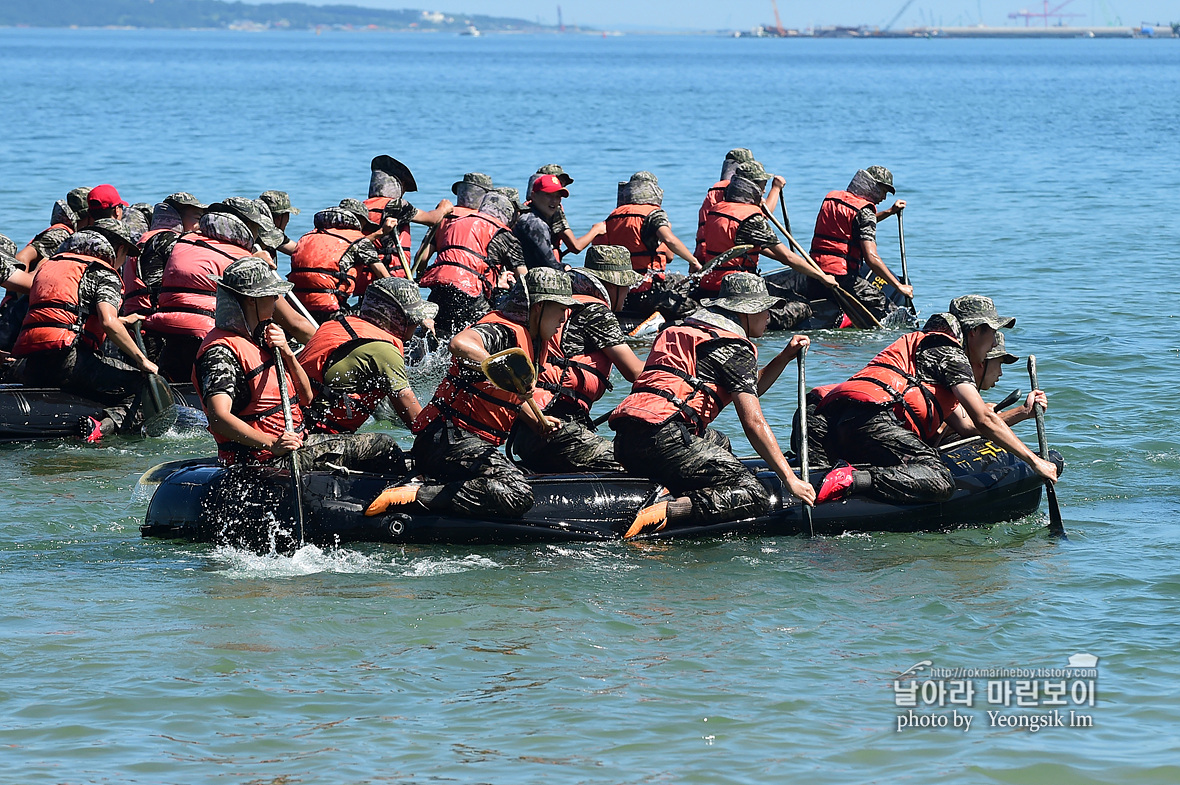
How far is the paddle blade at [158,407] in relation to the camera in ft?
39.3

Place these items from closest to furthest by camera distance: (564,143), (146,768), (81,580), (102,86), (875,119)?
1. (146,768)
2. (81,580)
3. (564,143)
4. (875,119)
5. (102,86)

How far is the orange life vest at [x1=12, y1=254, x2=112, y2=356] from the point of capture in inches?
465

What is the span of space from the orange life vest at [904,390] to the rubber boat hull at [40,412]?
260 inches

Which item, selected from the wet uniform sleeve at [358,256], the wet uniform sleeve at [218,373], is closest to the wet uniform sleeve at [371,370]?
the wet uniform sleeve at [218,373]

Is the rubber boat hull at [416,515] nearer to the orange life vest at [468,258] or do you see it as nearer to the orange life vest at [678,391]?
the orange life vest at [678,391]

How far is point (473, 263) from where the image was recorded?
14078 millimetres

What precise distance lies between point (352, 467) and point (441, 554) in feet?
2.73

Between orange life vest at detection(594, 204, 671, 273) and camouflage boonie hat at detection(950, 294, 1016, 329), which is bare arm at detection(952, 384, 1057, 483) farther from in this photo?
orange life vest at detection(594, 204, 671, 273)

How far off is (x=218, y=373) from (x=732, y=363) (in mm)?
3030

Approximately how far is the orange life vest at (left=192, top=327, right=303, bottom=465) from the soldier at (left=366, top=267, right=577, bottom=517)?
82 centimetres

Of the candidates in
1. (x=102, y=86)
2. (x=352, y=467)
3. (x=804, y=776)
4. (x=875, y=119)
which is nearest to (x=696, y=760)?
(x=804, y=776)

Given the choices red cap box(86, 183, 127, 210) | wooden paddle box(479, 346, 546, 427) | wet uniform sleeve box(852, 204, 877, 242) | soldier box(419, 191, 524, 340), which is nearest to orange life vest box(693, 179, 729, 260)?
wet uniform sleeve box(852, 204, 877, 242)

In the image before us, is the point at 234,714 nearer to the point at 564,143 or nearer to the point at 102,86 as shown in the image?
the point at 564,143

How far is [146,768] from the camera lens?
6.29m
